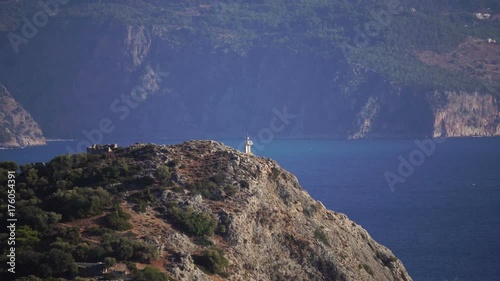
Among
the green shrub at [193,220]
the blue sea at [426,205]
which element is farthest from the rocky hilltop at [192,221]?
the blue sea at [426,205]

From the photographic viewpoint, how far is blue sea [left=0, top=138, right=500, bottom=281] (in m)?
92.1

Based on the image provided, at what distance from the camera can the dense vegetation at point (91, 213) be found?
4184cm

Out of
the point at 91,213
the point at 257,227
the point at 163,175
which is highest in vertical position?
the point at 163,175

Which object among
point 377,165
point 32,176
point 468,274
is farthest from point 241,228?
point 377,165

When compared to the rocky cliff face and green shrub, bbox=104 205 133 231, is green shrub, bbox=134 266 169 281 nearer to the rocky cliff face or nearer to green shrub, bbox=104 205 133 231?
the rocky cliff face

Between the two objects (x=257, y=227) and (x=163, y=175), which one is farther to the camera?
(x=163, y=175)

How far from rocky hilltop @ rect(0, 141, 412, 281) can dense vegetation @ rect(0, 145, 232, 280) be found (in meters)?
0.05

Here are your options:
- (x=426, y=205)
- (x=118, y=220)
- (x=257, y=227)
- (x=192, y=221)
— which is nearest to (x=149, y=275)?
(x=118, y=220)

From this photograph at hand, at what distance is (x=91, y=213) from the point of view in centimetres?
4641

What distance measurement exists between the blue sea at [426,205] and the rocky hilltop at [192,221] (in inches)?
1254

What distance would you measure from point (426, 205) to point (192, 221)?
3389 inches

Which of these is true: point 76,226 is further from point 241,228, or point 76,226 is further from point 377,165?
point 377,165

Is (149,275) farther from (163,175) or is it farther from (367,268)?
(367,268)

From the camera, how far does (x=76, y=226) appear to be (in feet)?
149
